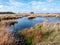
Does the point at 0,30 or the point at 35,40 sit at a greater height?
the point at 0,30

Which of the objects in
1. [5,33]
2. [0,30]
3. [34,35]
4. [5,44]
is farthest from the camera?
[34,35]

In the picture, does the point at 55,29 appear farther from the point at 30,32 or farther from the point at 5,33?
the point at 5,33

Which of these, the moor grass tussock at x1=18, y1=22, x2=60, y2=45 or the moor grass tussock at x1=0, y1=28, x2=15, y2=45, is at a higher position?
the moor grass tussock at x1=0, y1=28, x2=15, y2=45

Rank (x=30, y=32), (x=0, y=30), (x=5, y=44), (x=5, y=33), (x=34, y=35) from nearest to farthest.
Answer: (x=5, y=44) < (x=5, y=33) < (x=0, y=30) < (x=34, y=35) < (x=30, y=32)

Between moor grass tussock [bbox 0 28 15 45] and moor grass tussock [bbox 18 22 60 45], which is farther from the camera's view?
moor grass tussock [bbox 18 22 60 45]

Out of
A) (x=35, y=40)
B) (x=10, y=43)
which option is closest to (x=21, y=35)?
(x=35, y=40)

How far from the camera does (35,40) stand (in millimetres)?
13969

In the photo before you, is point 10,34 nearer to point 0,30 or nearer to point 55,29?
point 0,30

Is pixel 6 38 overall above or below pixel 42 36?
above

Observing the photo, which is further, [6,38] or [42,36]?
[42,36]

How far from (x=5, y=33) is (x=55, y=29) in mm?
4279

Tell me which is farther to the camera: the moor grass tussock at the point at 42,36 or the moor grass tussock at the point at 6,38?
the moor grass tussock at the point at 42,36

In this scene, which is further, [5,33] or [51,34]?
[51,34]

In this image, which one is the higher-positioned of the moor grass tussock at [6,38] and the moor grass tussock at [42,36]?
the moor grass tussock at [6,38]
